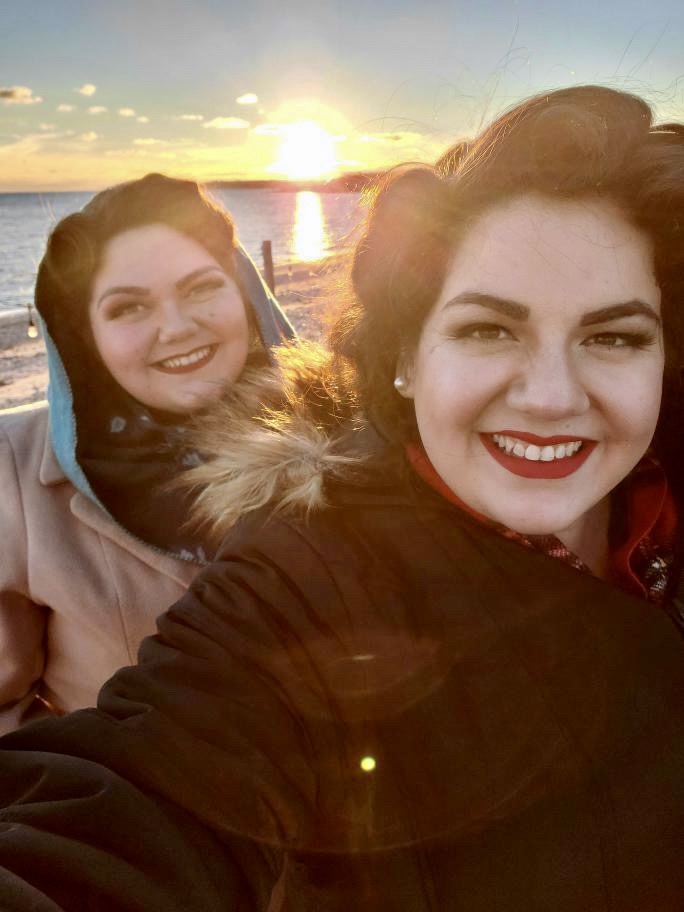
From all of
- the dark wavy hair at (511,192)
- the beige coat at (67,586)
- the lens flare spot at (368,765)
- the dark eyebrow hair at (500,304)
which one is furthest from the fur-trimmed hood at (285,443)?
the beige coat at (67,586)

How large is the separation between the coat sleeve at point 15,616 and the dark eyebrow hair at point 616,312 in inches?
78.0

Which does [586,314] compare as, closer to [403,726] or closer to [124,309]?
[403,726]

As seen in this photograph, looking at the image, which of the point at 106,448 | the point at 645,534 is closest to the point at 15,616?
the point at 106,448

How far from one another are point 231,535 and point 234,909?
2.20 ft

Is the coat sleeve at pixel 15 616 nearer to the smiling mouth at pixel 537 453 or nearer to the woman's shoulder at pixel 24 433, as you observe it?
the woman's shoulder at pixel 24 433

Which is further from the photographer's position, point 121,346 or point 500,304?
point 121,346

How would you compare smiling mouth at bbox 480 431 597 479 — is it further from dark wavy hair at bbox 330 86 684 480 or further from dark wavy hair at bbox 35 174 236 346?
dark wavy hair at bbox 35 174 236 346

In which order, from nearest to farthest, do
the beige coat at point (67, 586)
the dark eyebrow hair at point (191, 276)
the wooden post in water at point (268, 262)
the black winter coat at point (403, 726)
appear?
the black winter coat at point (403, 726), the beige coat at point (67, 586), the dark eyebrow hair at point (191, 276), the wooden post in water at point (268, 262)

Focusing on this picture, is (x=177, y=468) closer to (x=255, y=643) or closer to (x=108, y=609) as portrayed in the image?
(x=108, y=609)

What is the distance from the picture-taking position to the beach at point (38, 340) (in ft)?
6.09

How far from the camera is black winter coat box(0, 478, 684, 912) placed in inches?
44.0

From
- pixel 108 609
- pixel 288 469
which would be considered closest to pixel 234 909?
pixel 288 469

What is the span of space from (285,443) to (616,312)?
29.7 inches

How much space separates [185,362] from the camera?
245cm
